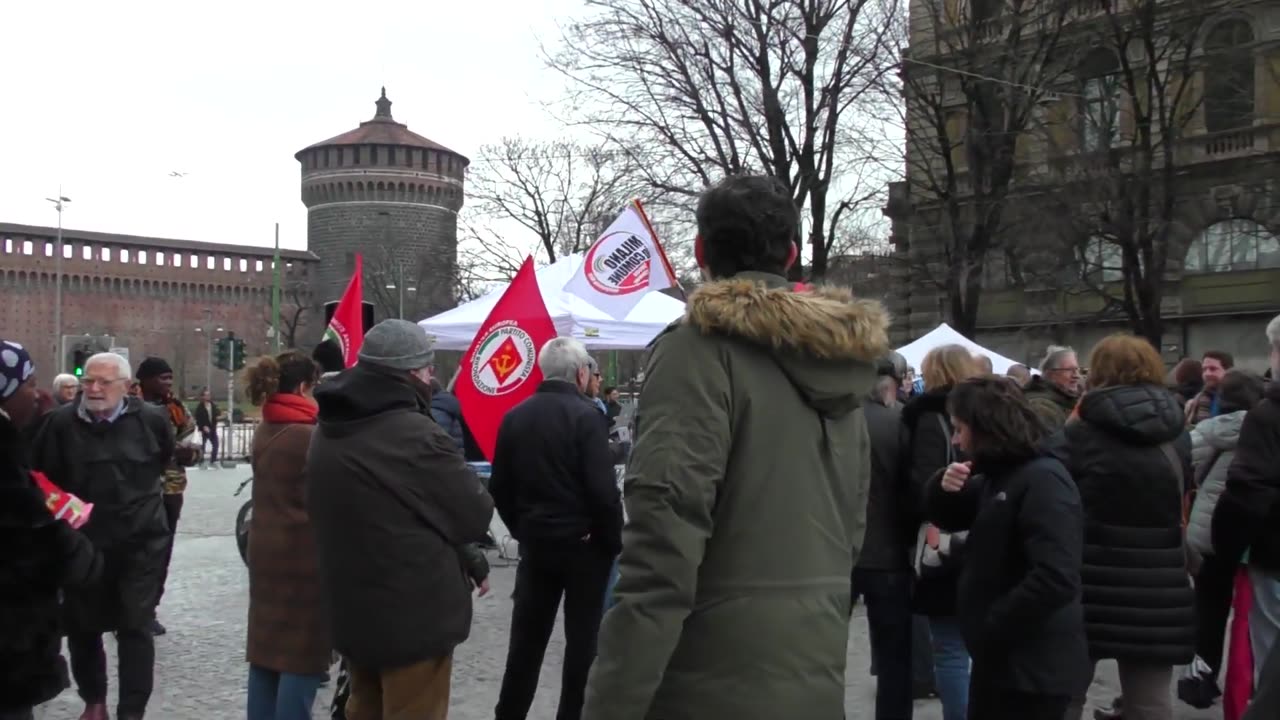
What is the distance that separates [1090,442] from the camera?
4.93 m

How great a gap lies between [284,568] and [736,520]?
3.10 metres

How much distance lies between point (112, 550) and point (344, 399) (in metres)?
2.41

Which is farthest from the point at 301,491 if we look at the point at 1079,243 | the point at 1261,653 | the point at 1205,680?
the point at 1079,243

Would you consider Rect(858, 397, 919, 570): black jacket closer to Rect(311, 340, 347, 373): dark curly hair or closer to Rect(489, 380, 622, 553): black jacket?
Rect(489, 380, 622, 553): black jacket

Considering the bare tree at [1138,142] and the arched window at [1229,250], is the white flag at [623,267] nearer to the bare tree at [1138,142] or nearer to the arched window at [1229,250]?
the bare tree at [1138,142]

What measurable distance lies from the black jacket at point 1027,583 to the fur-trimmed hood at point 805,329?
151cm

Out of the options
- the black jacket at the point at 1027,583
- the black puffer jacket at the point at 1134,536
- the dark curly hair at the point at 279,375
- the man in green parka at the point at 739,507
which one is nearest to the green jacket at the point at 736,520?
the man in green parka at the point at 739,507

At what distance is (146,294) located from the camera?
78.2 meters

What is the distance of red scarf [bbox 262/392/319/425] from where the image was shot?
5.23 m

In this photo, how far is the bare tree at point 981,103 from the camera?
2258cm

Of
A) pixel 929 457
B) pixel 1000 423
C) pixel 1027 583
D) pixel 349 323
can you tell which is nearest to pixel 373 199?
pixel 349 323

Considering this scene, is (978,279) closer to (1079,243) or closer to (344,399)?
(1079,243)

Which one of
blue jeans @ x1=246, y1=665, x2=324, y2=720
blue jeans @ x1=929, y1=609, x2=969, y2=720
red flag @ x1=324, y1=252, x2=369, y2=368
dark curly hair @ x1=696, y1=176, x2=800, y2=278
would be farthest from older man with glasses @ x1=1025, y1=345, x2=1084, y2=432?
red flag @ x1=324, y1=252, x2=369, y2=368

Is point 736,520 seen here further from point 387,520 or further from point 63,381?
point 63,381
